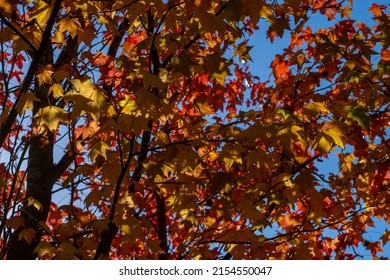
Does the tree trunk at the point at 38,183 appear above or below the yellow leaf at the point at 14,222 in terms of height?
above

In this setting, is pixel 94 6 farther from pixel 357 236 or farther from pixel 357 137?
pixel 357 236

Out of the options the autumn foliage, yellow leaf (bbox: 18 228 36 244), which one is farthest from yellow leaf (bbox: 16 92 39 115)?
yellow leaf (bbox: 18 228 36 244)

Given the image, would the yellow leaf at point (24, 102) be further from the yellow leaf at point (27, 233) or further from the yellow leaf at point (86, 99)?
the yellow leaf at point (27, 233)

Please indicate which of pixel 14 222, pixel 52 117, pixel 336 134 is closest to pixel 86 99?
pixel 52 117

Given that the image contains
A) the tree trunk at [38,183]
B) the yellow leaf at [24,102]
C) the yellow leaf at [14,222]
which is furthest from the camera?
the tree trunk at [38,183]

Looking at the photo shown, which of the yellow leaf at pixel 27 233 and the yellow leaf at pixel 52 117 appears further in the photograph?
the yellow leaf at pixel 27 233

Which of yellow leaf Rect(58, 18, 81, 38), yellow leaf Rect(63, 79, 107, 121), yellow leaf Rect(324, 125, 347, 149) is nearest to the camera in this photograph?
yellow leaf Rect(63, 79, 107, 121)

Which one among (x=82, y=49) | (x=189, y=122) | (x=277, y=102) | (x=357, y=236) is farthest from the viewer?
(x=277, y=102)

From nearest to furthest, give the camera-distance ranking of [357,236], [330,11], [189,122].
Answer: [189,122] < [357,236] < [330,11]

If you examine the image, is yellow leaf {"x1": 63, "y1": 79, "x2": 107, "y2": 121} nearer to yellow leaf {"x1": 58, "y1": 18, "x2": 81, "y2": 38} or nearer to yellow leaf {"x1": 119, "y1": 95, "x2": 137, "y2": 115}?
yellow leaf {"x1": 119, "y1": 95, "x2": 137, "y2": 115}

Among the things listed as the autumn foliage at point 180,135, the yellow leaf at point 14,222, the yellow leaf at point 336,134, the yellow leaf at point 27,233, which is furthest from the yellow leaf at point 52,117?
the yellow leaf at point 336,134

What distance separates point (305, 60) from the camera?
5.63 m

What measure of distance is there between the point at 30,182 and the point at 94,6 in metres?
2.19
